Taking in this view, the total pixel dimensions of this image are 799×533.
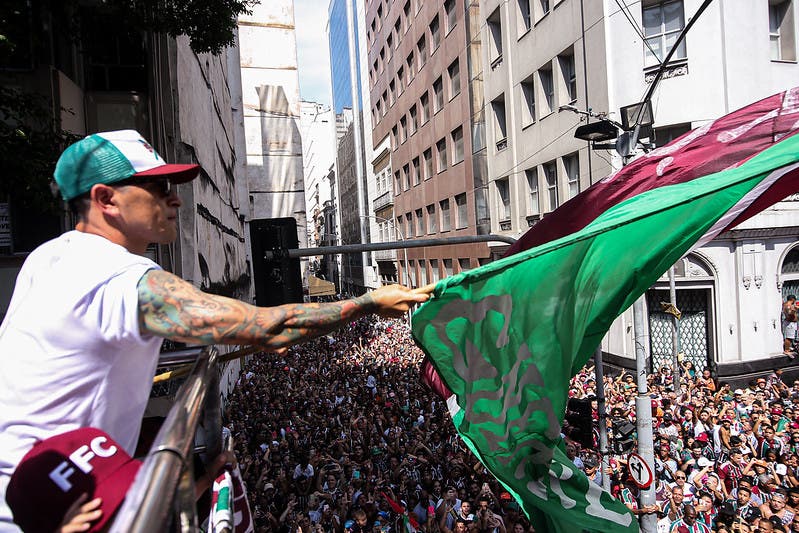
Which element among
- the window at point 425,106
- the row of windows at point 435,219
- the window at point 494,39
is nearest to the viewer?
the window at point 494,39

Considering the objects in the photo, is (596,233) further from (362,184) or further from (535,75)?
(362,184)

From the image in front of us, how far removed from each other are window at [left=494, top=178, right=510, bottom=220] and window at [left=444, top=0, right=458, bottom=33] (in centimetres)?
1036

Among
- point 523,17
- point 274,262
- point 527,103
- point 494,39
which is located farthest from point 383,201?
point 274,262

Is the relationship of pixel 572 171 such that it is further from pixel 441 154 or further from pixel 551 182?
pixel 441 154

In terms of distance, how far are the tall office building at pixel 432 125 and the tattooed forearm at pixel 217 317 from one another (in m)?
24.4

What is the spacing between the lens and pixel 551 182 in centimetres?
2047

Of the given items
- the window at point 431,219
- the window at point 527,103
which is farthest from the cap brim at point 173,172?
the window at point 431,219

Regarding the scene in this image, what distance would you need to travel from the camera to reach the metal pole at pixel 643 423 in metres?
7.38

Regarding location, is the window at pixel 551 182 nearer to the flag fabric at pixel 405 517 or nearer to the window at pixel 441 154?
the window at pixel 441 154

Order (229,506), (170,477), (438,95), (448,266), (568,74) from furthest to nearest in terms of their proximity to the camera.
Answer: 1. (438,95)
2. (448,266)
3. (568,74)
4. (229,506)
5. (170,477)

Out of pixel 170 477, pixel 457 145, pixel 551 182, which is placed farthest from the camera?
pixel 457 145

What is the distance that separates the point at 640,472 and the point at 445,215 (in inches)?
1038

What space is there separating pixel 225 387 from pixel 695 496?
12.5 meters

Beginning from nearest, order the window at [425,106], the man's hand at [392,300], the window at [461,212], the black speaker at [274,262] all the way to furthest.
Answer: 1. the man's hand at [392,300]
2. the black speaker at [274,262]
3. the window at [461,212]
4. the window at [425,106]
